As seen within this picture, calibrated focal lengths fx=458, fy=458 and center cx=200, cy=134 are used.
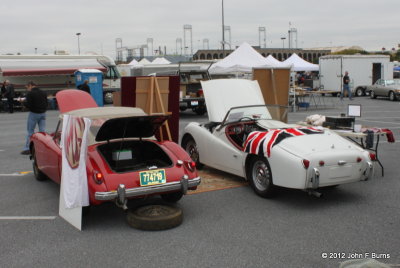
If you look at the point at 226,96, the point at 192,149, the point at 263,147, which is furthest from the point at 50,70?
the point at 263,147

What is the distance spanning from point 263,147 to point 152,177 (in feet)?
5.97

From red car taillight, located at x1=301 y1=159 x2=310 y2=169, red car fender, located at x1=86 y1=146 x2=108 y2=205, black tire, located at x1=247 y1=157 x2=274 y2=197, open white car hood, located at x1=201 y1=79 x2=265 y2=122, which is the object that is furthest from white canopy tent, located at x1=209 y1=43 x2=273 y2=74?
red car fender, located at x1=86 y1=146 x2=108 y2=205

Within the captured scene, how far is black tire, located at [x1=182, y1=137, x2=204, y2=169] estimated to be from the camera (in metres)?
8.71

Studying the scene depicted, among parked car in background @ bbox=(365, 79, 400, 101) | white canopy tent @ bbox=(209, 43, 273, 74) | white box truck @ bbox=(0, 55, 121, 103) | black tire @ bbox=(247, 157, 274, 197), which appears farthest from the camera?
parked car in background @ bbox=(365, 79, 400, 101)

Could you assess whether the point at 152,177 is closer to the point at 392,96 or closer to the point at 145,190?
the point at 145,190

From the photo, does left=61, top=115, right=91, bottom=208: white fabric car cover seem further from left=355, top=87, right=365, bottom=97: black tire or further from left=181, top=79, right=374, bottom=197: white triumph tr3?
left=355, top=87, right=365, bottom=97: black tire

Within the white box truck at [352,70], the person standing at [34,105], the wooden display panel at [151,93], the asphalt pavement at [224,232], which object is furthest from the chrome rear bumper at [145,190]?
the white box truck at [352,70]

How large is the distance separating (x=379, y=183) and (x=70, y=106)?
5.54 m

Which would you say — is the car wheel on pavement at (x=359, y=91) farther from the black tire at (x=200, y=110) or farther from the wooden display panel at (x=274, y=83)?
the wooden display panel at (x=274, y=83)

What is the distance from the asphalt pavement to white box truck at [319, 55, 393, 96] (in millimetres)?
25284

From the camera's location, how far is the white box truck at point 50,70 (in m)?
26.5

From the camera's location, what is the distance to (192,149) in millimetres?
8938

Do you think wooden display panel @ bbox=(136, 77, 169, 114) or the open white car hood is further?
wooden display panel @ bbox=(136, 77, 169, 114)

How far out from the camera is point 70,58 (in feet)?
93.7
